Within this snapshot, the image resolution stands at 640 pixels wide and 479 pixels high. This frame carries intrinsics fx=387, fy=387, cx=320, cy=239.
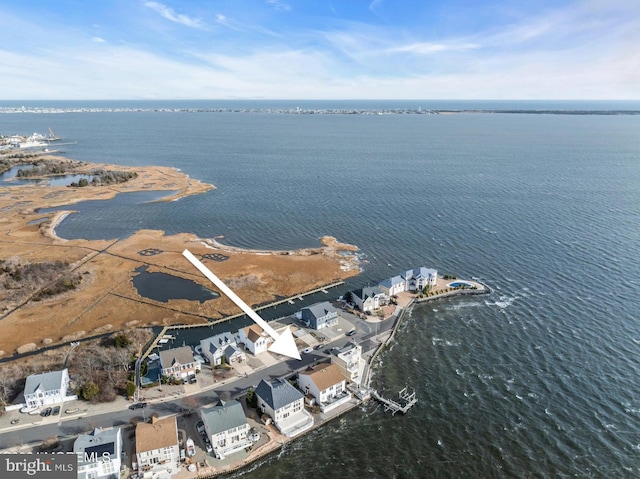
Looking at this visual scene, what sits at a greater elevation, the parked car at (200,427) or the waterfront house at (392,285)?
the waterfront house at (392,285)

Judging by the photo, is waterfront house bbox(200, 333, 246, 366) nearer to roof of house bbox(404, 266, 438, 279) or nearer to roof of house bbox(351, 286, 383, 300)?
roof of house bbox(351, 286, 383, 300)

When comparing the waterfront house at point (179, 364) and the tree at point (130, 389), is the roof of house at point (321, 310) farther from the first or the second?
the tree at point (130, 389)

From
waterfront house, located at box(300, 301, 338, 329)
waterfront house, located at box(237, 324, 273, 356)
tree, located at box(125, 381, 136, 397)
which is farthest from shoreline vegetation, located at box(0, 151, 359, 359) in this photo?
tree, located at box(125, 381, 136, 397)

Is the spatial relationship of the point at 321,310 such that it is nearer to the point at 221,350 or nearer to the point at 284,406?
the point at 221,350

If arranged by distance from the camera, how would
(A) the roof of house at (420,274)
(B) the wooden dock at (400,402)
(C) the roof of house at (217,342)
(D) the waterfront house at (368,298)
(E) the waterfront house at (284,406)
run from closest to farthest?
(E) the waterfront house at (284,406) < (B) the wooden dock at (400,402) < (C) the roof of house at (217,342) < (D) the waterfront house at (368,298) < (A) the roof of house at (420,274)

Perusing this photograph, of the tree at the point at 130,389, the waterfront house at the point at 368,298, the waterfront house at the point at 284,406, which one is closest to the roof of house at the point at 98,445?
the tree at the point at 130,389

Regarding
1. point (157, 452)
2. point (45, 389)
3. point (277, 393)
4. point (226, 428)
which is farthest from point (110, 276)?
point (226, 428)
